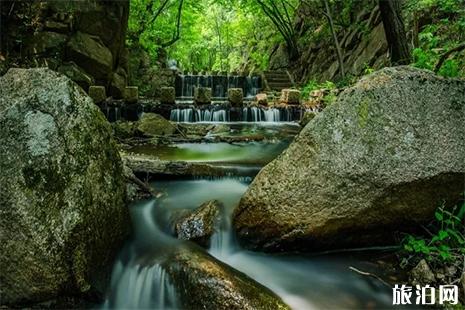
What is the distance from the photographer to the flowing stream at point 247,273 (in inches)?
126

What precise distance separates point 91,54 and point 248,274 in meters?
11.6

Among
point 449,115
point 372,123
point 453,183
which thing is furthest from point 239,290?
point 449,115

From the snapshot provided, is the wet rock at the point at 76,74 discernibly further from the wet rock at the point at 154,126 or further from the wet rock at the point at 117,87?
the wet rock at the point at 154,126

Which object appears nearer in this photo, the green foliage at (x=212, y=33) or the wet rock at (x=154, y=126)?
the wet rock at (x=154, y=126)

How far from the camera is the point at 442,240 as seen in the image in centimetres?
341

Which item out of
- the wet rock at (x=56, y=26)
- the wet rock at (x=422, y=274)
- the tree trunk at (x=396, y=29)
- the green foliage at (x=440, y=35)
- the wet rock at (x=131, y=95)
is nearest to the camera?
the wet rock at (x=422, y=274)

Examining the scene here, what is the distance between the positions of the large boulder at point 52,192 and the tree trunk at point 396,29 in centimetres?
544

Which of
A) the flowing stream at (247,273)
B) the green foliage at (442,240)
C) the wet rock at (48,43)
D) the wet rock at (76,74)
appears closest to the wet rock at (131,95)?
the wet rock at (76,74)

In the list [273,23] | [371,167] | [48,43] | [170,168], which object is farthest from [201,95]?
[273,23]

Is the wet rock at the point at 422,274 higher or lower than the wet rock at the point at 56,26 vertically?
lower

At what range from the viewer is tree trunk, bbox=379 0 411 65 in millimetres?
6508

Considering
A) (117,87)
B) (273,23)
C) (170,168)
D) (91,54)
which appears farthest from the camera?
(273,23)

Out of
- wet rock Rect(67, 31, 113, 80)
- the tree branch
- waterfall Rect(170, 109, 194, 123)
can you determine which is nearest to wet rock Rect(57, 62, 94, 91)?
wet rock Rect(67, 31, 113, 80)

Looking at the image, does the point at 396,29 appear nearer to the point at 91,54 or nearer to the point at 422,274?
the point at 422,274
